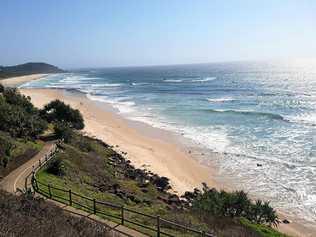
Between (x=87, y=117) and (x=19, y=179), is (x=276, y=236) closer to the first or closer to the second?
(x=19, y=179)

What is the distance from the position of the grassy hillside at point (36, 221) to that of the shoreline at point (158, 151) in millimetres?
13469

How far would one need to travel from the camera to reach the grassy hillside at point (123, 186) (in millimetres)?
18625

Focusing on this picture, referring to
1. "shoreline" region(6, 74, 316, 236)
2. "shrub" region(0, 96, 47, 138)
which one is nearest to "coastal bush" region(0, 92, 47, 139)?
"shrub" region(0, 96, 47, 138)

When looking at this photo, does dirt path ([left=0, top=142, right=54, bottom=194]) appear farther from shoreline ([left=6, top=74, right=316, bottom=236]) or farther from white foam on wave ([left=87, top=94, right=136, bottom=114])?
white foam on wave ([left=87, top=94, right=136, bottom=114])

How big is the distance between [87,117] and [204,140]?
2392 cm

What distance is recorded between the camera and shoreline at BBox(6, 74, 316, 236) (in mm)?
31484

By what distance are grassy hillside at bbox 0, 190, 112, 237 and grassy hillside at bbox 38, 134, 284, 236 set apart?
3.56 metres

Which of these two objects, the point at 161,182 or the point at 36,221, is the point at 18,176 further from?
the point at 36,221

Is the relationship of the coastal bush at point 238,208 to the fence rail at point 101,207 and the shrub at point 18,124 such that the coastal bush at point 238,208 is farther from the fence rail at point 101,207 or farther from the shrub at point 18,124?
the shrub at point 18,124

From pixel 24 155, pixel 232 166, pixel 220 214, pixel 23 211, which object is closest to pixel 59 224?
pixel 23 211

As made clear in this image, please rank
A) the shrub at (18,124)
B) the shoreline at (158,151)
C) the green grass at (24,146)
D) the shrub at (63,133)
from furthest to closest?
the shrub at (63,133) < the shrub at (18,124) < the shoreline at (158,151) < the green grass at (24,146)

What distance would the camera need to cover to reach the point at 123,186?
90.8 feet

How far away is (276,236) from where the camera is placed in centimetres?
1947

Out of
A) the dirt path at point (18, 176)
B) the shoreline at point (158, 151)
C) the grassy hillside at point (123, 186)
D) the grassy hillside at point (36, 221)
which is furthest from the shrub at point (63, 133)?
the grassy hillside at point (36, 221)
